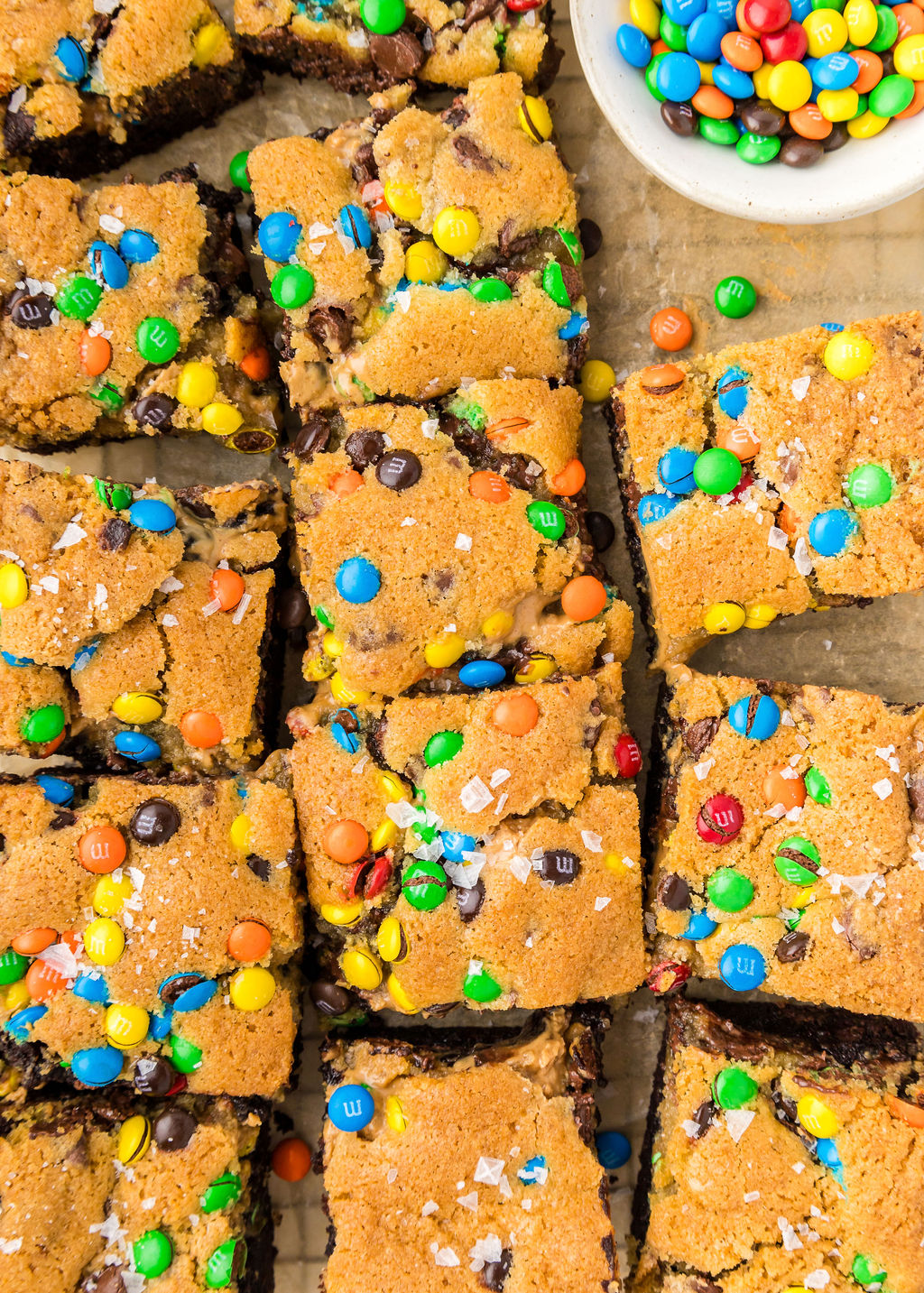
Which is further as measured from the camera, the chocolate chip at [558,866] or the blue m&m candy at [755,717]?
the blue m&m candy at [755,717]

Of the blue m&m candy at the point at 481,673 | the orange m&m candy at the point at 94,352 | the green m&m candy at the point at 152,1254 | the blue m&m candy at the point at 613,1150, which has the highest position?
the orange m&m candy at the point at 94,352

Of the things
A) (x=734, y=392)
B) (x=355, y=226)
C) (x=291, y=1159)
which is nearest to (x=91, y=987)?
(x=291, y=1159)

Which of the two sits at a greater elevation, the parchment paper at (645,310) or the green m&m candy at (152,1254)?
the parchment paper at (645,310)

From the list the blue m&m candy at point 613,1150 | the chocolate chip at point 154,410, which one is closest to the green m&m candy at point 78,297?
the chocolate chip at point 154,410

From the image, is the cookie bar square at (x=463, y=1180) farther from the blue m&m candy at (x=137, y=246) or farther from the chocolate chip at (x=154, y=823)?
the blue m&m candy at (x=137, y=246)

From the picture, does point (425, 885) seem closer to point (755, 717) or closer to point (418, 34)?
point (755, 717)

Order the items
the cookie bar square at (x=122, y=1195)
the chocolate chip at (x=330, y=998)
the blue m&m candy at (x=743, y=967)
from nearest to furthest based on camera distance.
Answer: the cookie bar square at (x=122, y=1195) < the blue m&m candy at (x=743, y=967) < the chocolate chip at (x=330, y=998)

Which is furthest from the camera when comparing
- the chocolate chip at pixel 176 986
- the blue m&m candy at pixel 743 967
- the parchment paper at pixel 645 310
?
the parchment paper at pixel 645 310
